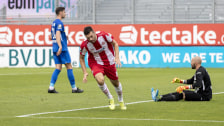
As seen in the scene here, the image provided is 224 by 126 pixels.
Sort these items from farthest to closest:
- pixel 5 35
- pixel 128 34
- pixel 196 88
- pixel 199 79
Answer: pixel 5 35 → pixel 128 34 → pixel 196 88 → pixel 199 79

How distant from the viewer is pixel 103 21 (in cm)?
2988

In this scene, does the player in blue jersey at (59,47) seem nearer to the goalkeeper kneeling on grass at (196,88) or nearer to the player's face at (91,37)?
the goalkeeper kneeling on grass at (196,88)

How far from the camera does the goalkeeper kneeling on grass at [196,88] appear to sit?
10.6 m

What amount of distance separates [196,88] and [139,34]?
17521mm

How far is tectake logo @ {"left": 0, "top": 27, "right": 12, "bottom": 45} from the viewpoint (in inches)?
1155

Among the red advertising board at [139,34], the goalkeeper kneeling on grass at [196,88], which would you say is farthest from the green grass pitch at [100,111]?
the red advertising board at [139,34]

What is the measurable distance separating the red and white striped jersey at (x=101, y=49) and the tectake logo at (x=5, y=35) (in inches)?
788

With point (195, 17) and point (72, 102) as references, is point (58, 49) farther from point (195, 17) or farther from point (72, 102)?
point (195, 17)

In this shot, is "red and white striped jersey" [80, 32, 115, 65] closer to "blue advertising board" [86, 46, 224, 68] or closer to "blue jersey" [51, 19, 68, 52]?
"blue jersey" [51, 19, 68, 52]

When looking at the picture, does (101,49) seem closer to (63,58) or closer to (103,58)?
(103,58)

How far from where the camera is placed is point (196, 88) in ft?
35.3

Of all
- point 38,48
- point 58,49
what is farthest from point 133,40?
point 58,49

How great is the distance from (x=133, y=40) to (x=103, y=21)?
8.37 ft

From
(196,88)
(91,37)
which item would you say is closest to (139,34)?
(196,88)
